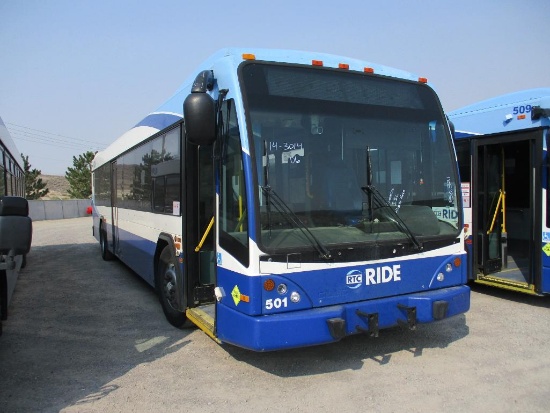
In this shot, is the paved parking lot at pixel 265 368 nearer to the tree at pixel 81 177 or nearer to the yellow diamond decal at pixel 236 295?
the yellow diamond decal at pixel 236 295

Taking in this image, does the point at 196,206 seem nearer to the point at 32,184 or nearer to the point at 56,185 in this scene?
the point at 32,184

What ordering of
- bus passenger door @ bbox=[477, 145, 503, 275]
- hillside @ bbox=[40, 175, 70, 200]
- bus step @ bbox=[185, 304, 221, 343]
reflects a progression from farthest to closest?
hillside @ bbox=[40, 175, 70, 200]
bus passenger door @ bbox=[477, 145, 503, 275]
bus step @ bbox=[185, 304, 221, 343]

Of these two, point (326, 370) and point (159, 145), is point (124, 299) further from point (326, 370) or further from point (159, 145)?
point (326, 370)

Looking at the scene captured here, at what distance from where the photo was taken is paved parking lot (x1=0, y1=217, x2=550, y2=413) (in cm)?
357

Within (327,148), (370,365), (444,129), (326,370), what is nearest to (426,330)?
(370,365)

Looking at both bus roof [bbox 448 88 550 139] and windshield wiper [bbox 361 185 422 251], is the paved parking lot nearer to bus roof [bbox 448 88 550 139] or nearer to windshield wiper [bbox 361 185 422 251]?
windshield wiper [bbox 361 185 422 251]

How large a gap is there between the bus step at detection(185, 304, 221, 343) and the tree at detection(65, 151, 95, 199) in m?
39.6

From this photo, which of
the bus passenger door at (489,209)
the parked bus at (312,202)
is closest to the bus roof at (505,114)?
the bus passenger door at (489,209)

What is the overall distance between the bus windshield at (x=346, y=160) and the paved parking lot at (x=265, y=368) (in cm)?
120

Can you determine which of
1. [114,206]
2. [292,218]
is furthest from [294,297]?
[114,206]

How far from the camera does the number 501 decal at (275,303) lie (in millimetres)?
3588

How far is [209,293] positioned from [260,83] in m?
2.40

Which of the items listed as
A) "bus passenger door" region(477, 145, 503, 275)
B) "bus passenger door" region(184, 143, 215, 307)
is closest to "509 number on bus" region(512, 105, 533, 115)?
"bus passenger door" region(477, 145, 503, 275)

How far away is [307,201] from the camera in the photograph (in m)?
3.87
